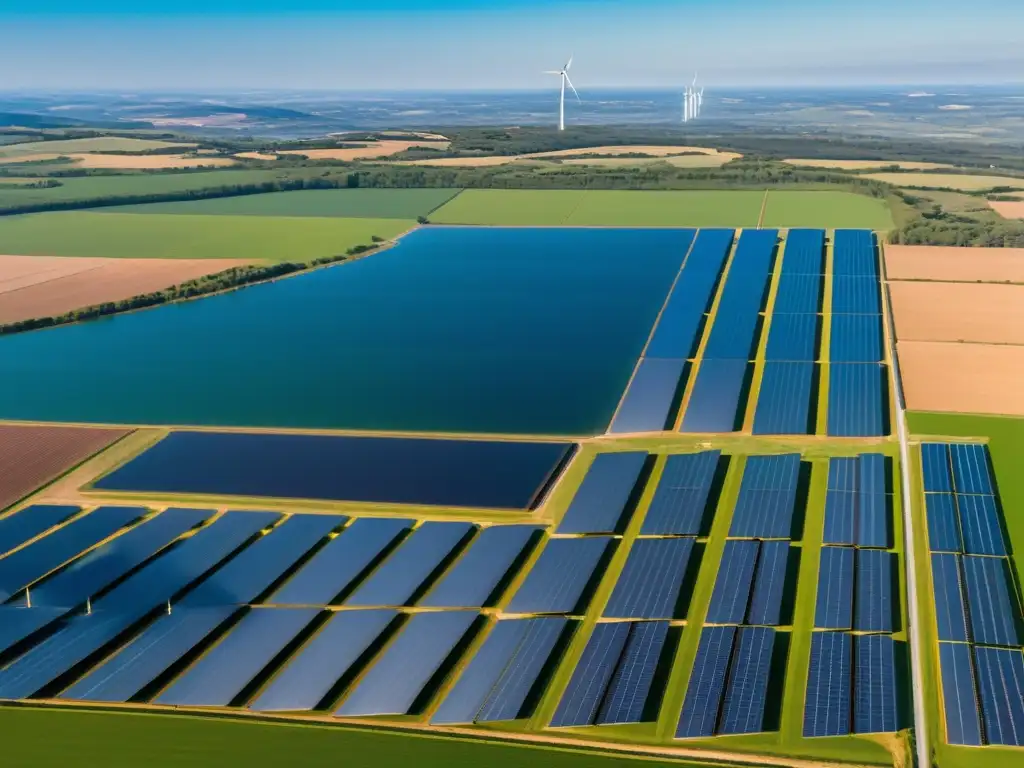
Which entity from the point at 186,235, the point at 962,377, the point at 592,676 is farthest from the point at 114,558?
the point at 186,235

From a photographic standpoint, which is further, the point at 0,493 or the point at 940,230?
the point at 940,230

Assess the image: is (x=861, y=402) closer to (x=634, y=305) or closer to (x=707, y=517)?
(x=707, y=517)

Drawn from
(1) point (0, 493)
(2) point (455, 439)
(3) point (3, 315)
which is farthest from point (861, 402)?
(3) point (3, 315)

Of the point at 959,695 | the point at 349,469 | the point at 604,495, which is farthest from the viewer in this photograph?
the point at 349,469

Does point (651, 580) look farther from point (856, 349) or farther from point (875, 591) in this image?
point (856, 349)

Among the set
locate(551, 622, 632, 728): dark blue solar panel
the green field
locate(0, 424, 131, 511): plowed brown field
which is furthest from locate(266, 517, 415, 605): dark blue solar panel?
the green field

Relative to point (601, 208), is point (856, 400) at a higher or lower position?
lower

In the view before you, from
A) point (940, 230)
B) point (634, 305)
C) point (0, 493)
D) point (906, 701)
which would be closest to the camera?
point (906, 701)

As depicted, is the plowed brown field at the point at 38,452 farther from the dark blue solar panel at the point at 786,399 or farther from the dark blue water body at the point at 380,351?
the dark blue solar panel at the point at 786,399
